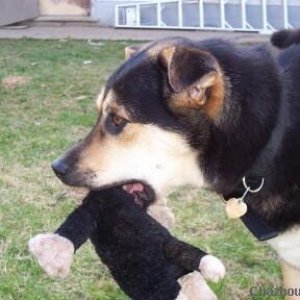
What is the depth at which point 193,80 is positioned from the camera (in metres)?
2.36

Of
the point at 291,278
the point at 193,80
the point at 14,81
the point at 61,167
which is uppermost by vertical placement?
the point at 193,80

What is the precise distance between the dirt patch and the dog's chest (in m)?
4.66

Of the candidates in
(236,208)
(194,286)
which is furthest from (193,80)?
(194,286)

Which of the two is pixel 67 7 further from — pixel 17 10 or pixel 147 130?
pixel 147 130

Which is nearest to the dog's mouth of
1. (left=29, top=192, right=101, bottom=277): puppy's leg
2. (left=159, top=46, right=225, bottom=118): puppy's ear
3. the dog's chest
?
(left=29, top=192, right=101, bottom=277): puppy's leg

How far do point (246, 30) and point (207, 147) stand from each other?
7.94 meters

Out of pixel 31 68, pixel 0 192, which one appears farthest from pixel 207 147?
pixel 31 68

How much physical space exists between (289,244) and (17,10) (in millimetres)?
9254

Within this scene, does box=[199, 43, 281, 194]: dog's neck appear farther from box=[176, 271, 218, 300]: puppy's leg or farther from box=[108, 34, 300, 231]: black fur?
box=[176, 271, 218, 300]: puppy's leg

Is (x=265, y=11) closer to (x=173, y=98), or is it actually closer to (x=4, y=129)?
(x=4, y=129)

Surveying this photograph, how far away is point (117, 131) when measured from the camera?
8.44 feet

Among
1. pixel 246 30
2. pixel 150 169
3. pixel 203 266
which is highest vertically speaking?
pixel 150 169

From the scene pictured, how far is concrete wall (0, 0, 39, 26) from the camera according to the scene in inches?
433

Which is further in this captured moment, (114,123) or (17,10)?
(17,10)
